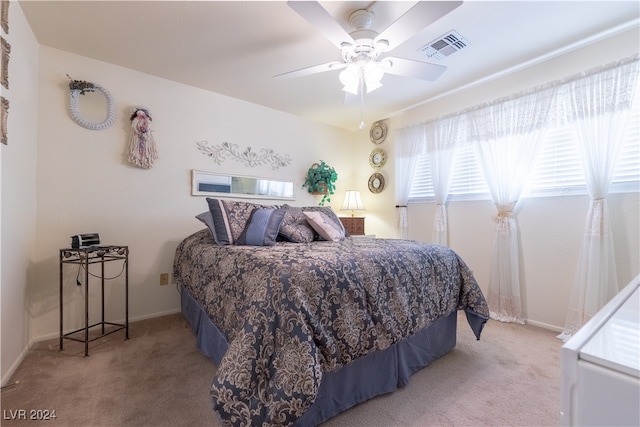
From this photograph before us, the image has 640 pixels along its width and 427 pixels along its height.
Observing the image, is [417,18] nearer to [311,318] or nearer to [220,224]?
[311,318]

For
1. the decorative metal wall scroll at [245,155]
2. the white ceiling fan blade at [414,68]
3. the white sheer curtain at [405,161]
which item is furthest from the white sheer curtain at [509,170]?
the decorative metal wall scroll at [245,155]

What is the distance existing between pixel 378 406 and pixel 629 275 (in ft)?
7.37

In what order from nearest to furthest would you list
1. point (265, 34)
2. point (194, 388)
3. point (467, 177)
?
1. point (194, 388)
2. point (265, 34)
3. point (467, 177)

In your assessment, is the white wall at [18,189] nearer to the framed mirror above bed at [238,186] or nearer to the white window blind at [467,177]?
the framed mirror above bed at [238,186]

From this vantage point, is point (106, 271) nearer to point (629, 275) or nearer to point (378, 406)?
point (378, 406)

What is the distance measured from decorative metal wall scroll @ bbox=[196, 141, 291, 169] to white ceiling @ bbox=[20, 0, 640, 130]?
2.16 ft

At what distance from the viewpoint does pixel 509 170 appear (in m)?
2.62

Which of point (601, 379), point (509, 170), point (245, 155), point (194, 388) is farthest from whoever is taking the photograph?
point (245, 155)

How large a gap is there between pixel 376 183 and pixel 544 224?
82.1 inches

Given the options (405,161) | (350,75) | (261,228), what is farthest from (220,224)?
(405,161)

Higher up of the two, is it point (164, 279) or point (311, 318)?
point (311, 318)

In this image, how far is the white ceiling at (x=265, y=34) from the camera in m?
1.82

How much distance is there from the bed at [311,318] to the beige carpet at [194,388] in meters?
0.12

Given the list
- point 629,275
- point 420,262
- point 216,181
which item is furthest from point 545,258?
point 216,181
